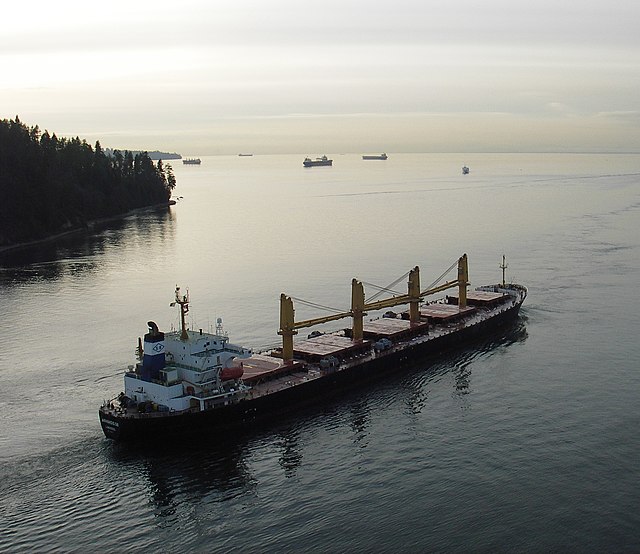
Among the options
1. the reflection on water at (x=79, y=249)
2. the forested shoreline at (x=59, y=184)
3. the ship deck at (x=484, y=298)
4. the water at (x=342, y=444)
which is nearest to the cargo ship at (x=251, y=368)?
the water at (x=342, y=444)

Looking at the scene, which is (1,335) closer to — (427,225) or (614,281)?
(614,281)

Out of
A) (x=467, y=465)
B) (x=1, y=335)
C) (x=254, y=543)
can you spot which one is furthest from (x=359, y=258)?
(x=254, y=543)

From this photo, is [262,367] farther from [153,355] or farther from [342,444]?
[342,444]

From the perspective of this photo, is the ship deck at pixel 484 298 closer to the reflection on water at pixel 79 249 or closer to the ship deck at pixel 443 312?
the ship deck at pixel 443 312

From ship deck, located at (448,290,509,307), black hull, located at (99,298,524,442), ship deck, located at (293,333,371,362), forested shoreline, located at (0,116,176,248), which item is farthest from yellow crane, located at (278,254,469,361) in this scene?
forested shoreline, located at (0,116,176,248)

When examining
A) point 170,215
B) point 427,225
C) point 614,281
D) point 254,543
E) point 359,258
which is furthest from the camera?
point 170,215

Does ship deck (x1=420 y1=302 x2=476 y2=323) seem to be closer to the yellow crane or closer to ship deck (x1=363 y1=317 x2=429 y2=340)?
the yellow crane

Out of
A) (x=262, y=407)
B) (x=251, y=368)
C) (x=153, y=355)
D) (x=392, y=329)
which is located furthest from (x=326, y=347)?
(x=153, y=355)
